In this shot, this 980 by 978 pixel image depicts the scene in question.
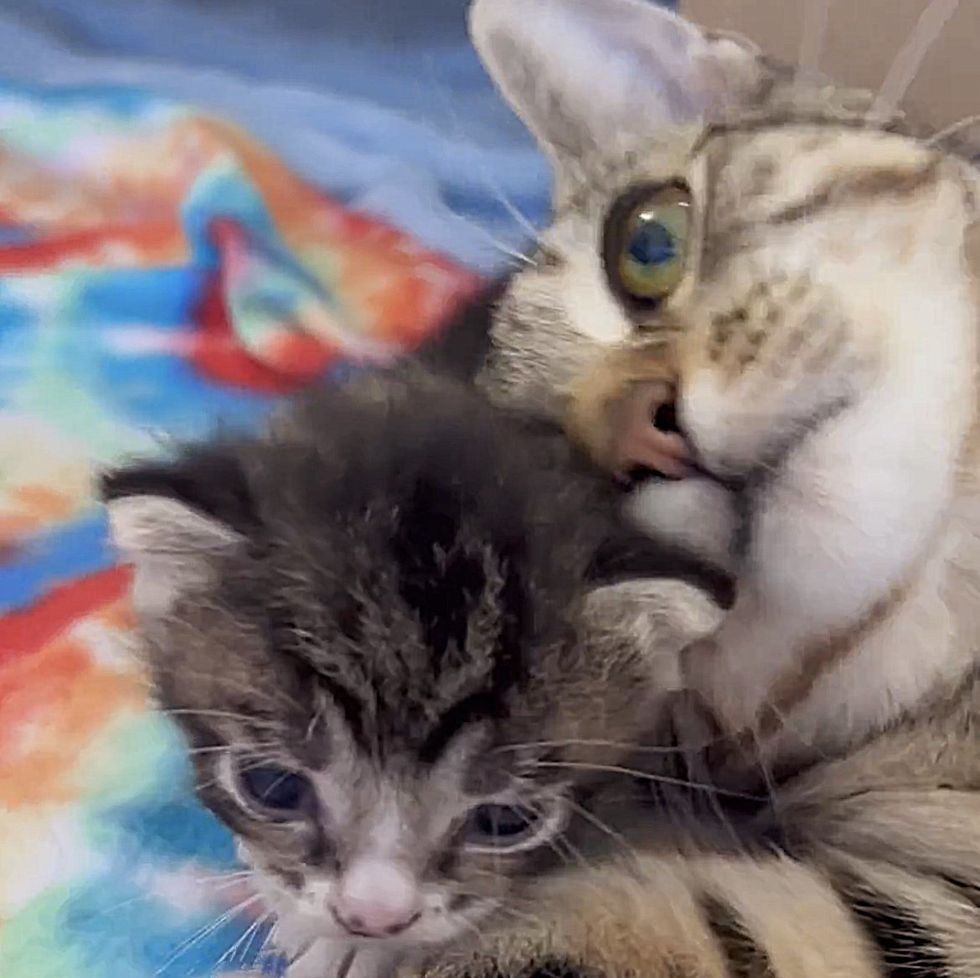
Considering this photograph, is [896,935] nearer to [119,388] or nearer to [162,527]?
[162,527]

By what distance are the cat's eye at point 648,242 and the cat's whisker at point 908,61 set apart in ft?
0.41

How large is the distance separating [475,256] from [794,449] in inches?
24.2

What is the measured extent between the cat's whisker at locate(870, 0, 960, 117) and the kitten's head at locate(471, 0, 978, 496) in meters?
0.02

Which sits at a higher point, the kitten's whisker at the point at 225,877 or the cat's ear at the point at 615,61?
the cat's ear at the point at 615,61

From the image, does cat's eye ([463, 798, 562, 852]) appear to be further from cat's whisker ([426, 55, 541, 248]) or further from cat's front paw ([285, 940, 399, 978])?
cat's whisker ([426, 55, 541, 248])

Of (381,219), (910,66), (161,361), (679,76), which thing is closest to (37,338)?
(161,361)

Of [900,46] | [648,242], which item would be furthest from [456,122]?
[648,242]

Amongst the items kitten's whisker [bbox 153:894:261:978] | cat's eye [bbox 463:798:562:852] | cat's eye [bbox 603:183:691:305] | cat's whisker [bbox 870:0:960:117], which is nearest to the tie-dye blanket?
kitten's whisker [bbox 153:894:261:978]

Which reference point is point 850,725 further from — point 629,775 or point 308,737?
point 308,737

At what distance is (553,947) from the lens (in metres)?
0.66

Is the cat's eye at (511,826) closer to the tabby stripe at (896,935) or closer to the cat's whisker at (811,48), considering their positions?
the tabby stripe at (896,935)

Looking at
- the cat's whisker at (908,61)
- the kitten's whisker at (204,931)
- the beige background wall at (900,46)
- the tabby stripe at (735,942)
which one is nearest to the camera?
the tabby stripe at (735,942)

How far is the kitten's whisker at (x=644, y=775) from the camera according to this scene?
→ 723 mm

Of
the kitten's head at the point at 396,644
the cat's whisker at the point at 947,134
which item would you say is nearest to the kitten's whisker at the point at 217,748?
the kitten's head at the point at 396,644
